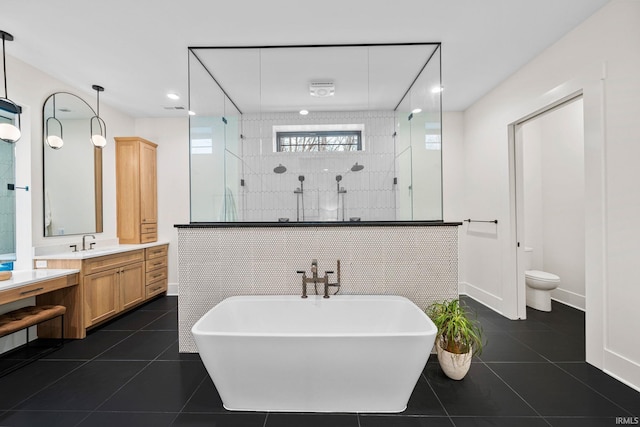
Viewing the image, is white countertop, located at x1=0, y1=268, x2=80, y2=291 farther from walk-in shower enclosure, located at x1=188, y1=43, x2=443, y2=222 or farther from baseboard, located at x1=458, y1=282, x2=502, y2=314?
baseboard, located at x1=458, y1=282, x2=502, y2=314

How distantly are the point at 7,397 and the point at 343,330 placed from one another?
2364 mm

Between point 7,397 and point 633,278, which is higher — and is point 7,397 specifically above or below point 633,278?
below

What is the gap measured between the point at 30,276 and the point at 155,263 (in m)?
1.56

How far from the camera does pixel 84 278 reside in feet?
9.45

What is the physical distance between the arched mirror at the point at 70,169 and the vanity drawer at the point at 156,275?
0.86 metres

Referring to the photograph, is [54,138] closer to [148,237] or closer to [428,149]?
[148,237]

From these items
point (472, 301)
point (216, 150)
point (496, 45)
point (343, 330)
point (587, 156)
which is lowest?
point (472, 301)

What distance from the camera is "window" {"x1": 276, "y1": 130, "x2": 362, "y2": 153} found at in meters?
2.94

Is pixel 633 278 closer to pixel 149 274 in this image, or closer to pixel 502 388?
pixel 502 388

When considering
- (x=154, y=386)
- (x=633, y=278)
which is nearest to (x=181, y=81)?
(x=154, y=386)

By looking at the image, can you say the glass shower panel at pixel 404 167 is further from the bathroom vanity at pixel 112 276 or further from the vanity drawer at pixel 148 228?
the vanity drawer at pixel 148 228

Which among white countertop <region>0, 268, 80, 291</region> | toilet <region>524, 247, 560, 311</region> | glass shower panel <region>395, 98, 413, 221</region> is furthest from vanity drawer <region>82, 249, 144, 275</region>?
toilet <region>524, 247, 560, 311</region>

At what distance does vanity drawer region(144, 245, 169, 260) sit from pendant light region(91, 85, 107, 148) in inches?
57.5

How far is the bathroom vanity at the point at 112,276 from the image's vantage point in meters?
2.86
